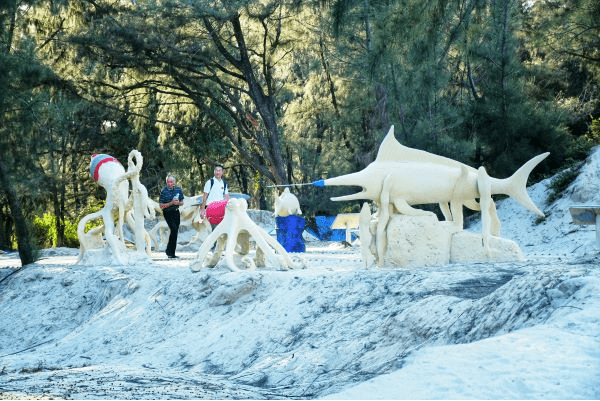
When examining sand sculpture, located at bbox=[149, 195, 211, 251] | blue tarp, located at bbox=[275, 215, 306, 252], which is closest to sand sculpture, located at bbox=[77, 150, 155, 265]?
blue tarp, located at bbox=[275, 215, 306, 252]

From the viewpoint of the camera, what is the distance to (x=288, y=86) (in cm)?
3441

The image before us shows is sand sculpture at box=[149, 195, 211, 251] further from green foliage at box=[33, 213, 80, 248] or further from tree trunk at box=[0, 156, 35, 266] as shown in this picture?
green foliage at box=[33, 213, 80, 248]

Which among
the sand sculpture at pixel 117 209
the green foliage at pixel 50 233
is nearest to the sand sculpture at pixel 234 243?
the sand sculpture at pixel 117 209

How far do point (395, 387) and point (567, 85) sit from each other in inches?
899

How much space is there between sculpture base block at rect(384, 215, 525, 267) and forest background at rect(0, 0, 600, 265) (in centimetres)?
368

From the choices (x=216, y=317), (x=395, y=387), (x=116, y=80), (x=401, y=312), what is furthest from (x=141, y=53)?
(x=395, y=387)

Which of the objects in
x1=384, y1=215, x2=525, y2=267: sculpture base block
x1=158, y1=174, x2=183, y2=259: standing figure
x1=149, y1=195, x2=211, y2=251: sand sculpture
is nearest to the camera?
x1=384, y1=215, x2=525, y2=267: sculpture base block

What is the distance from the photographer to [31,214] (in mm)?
31703

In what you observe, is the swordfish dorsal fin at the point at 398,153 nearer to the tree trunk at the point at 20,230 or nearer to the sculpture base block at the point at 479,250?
the sculpture base block at the point at 479,250

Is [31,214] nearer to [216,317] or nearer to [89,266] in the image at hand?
[89,266]

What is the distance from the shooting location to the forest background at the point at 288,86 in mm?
18062

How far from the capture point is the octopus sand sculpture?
40.8 ft

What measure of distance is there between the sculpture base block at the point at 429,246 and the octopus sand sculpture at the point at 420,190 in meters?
0.02

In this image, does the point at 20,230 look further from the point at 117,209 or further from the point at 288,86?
the point at 288,86
